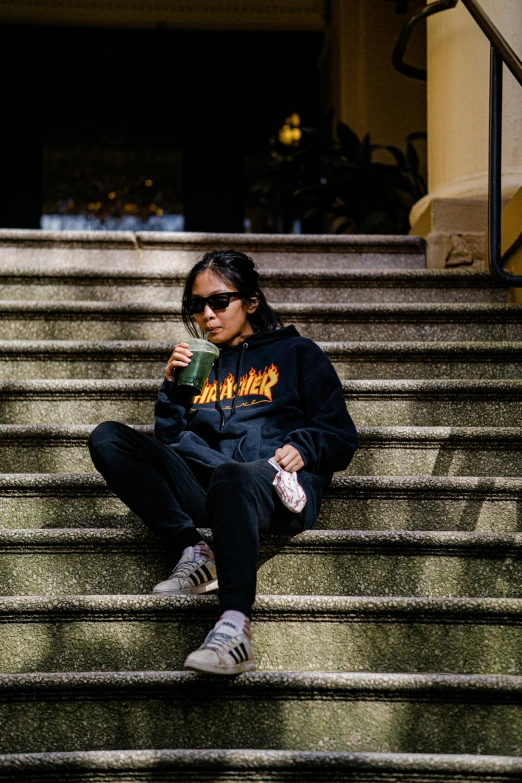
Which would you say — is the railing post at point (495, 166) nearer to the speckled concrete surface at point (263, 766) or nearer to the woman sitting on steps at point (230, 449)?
the woman sitting on steps at point (230, 449)

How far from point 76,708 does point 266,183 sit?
12.2 feet

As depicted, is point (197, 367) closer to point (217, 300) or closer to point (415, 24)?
point (217, 300)

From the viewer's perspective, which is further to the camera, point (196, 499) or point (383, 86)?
point (383, 86)

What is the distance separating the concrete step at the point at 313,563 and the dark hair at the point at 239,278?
700 mm

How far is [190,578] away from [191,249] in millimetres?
2002

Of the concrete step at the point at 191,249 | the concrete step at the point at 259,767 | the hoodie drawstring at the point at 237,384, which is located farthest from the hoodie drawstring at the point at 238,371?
the concrete step at the point at 191,249

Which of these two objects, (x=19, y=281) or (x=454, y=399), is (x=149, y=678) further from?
(x=19, y=281)

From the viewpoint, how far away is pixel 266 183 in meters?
5.11

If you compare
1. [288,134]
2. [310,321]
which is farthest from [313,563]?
[288,134]

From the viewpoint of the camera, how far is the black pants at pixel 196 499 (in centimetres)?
188

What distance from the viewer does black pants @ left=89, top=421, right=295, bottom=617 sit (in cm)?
188

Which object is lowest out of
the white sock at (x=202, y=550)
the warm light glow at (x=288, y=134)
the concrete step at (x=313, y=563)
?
the concrete step at (x=313, y=563)

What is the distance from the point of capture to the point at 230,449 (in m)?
2.33

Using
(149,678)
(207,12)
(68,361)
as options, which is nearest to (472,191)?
(68,361)
